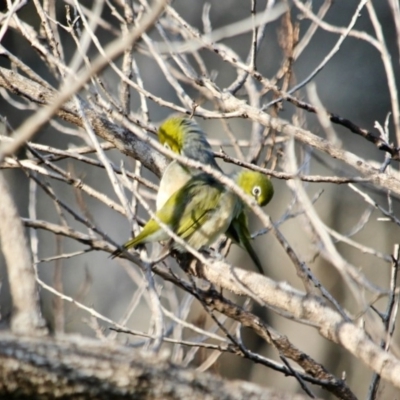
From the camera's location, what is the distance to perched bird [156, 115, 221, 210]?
4625 mm

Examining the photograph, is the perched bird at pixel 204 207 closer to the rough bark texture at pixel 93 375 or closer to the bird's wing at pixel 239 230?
the bird's wing at pixel 239 230

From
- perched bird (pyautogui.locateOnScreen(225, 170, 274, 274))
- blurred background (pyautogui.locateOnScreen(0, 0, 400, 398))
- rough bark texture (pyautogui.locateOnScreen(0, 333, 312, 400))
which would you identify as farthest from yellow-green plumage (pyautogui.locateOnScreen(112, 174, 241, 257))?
blurred background (pyautogui.locateOnScreen(0, 0, 400, 398))

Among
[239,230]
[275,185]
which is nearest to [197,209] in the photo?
[239,230]

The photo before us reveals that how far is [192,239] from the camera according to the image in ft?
15.3

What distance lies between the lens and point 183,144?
15.6 feet

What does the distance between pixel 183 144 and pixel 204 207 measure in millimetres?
430

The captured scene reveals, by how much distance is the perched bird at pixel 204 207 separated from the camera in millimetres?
4637

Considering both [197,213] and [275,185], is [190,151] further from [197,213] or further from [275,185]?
[275,185]

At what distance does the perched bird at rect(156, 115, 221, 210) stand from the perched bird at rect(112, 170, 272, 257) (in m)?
0.05

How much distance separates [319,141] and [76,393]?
1.74 m

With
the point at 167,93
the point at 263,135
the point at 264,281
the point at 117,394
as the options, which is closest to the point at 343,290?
the point at 167,93

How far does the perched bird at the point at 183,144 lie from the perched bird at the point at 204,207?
52 millimetres

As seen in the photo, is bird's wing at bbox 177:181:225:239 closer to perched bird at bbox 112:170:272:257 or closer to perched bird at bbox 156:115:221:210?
perched bird at bbox 112:170:272:257

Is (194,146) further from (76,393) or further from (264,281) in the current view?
(76,393)
